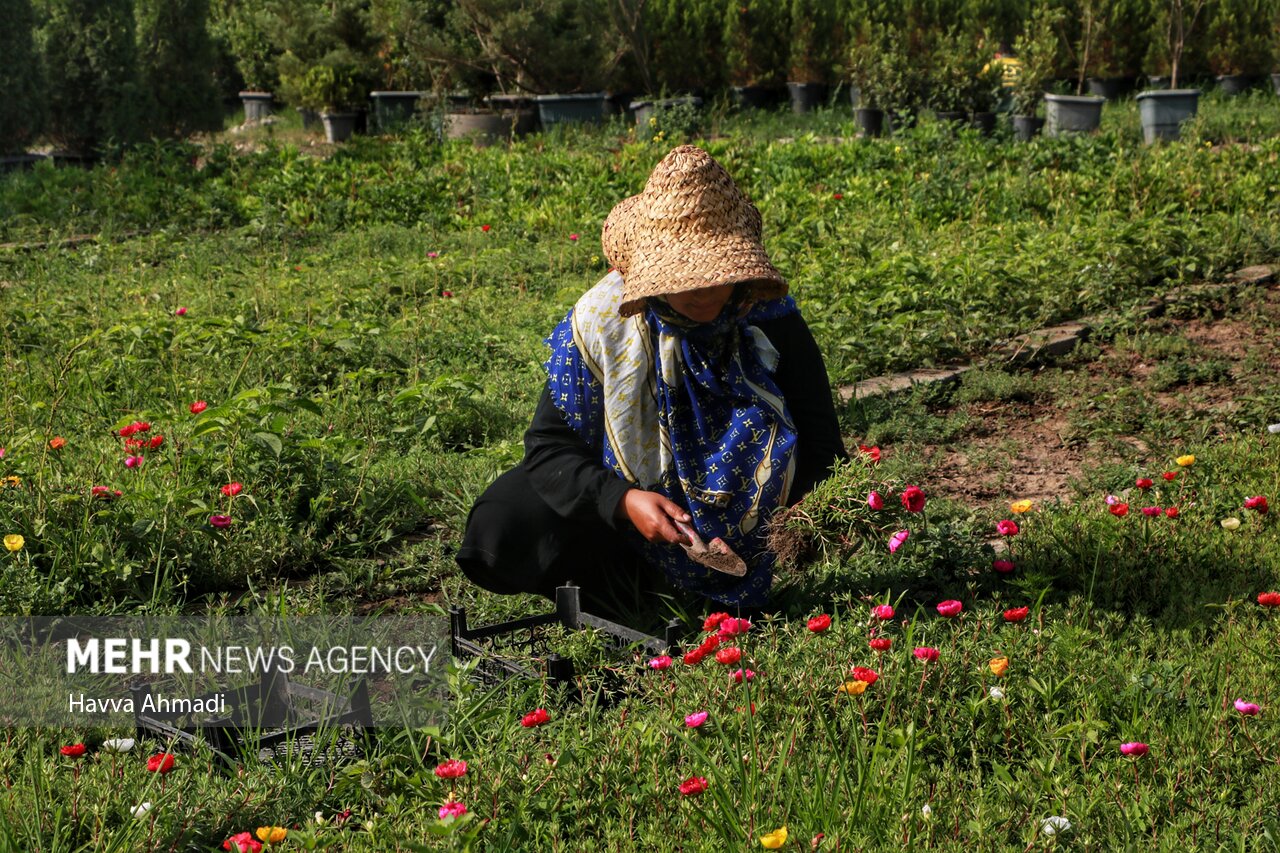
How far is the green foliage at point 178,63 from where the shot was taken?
11164 millimetres

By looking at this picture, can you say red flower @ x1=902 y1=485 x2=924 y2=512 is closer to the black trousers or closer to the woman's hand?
the woman's hand

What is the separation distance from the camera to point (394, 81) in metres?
12.9

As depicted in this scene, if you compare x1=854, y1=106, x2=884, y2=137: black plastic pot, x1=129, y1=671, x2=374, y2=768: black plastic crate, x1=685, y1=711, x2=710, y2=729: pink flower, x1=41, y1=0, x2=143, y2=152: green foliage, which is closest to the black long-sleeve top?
x1=129, y1=671, x2=374, y2=768: black plastic crate

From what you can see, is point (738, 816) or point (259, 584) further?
point (259, 584)

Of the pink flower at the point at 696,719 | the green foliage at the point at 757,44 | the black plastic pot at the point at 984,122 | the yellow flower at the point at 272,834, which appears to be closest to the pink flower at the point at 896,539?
the pink flower at the point at 696,719

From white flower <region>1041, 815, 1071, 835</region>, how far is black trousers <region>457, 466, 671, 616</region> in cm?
118

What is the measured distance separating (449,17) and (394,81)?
882 mm

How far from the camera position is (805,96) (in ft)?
48.1

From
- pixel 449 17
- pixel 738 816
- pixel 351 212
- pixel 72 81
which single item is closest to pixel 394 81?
pixel 449 17

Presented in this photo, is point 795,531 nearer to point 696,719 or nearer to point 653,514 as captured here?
point 653,514

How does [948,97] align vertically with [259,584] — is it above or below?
above

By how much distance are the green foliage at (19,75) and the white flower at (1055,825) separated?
9.96m

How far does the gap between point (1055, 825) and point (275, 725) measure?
135 centimetres

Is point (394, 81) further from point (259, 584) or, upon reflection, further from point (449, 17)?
point (259, 584)
